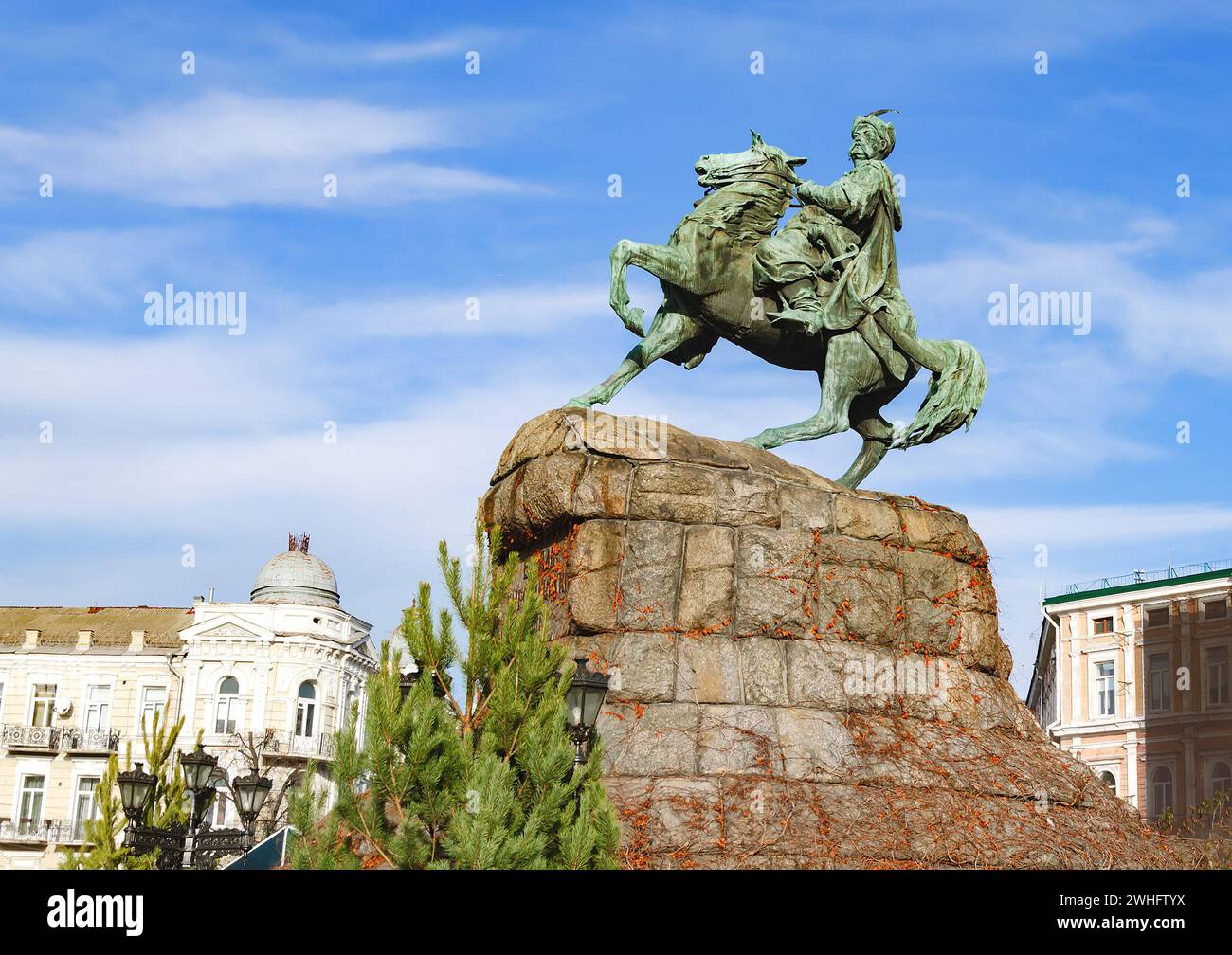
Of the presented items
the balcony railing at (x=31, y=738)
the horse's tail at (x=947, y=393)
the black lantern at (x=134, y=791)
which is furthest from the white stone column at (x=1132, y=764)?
the black lantern at (x=134, y=791)

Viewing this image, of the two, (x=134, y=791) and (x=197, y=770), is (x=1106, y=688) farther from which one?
(x=134, y=791)

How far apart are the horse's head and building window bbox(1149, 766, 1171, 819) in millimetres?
36835

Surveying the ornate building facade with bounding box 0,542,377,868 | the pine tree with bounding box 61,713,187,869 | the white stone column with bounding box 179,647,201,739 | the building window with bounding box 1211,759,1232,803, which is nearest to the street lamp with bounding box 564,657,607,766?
the pine tree with bounding box 61,713,187,869

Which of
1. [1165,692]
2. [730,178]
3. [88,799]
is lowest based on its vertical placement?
[88,799]

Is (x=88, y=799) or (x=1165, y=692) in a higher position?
(x=1165, y=692)

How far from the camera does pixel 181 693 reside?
159ft

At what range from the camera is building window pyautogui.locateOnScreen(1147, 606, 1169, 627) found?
4881 centimetres

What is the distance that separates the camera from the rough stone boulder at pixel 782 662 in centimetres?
1120
